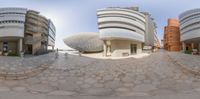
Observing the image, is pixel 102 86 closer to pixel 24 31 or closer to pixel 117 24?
pixel 24 31

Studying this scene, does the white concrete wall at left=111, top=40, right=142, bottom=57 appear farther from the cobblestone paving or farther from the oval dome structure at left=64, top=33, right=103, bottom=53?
the cobblestone paving

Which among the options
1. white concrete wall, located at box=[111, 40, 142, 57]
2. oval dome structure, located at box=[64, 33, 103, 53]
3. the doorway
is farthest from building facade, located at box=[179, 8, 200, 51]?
oval dome structure, located at box=[64, 33, 103, 53]

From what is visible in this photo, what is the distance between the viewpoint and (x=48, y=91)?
5.10m

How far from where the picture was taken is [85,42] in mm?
33375

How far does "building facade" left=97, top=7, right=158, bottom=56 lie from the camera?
2617 centimetres

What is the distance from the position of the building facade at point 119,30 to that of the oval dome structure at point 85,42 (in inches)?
221

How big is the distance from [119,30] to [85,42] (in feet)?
28.5

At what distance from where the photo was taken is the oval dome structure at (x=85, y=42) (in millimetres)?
33125

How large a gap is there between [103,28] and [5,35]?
44.5 ft

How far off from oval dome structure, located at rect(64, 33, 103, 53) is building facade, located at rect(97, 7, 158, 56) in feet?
18.4

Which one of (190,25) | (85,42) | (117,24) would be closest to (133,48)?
(117,24)

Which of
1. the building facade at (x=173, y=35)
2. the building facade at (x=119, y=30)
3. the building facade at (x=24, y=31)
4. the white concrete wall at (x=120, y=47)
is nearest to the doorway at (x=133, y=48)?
the building facade at (x=119, y=30)

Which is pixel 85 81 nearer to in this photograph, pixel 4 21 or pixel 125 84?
pixel 125 84

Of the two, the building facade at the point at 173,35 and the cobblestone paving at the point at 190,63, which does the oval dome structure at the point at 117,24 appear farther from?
the building facade at the point at 173,35
